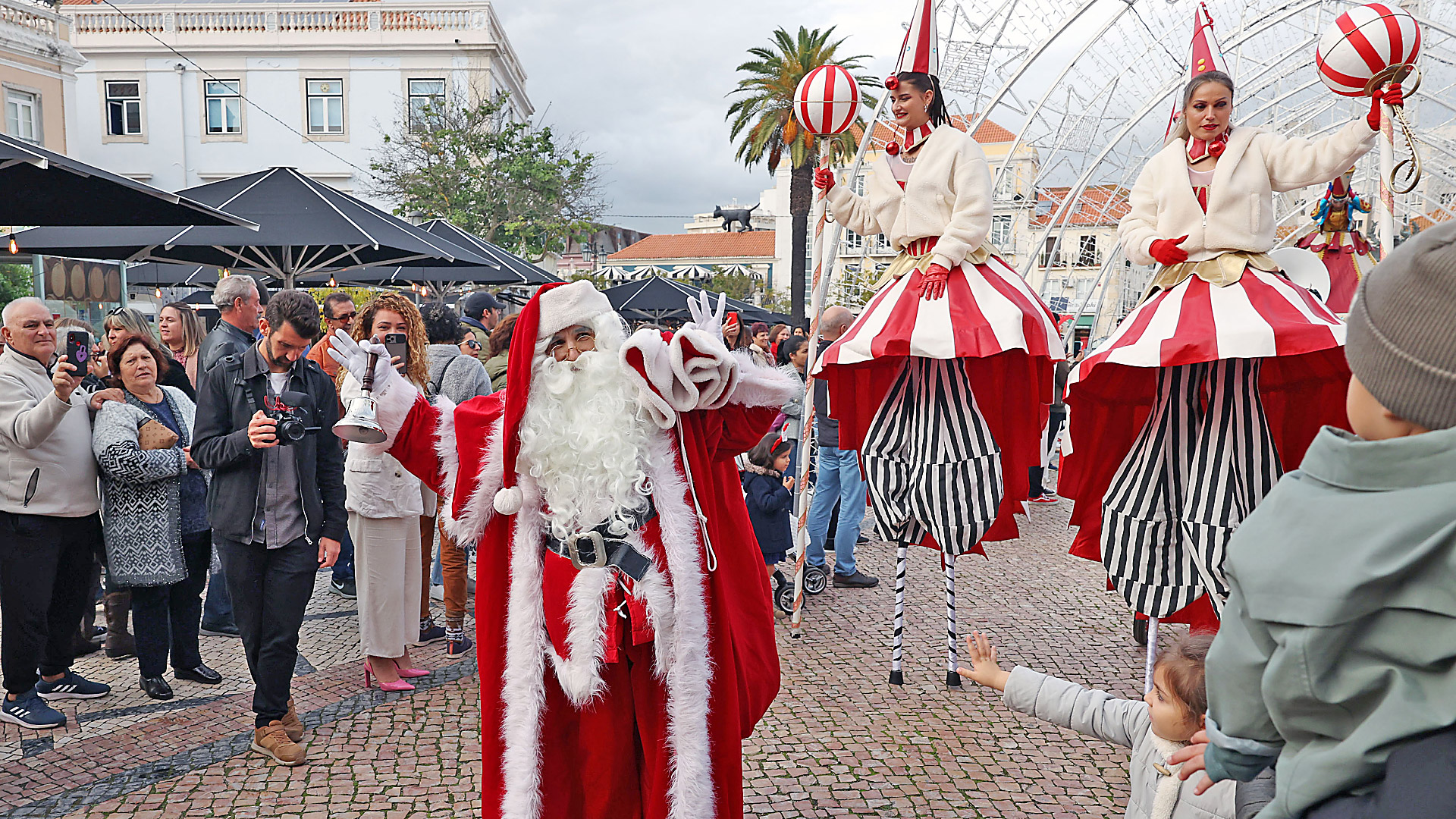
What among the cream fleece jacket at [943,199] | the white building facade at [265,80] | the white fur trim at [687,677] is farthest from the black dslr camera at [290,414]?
the white building facade at [265,80]

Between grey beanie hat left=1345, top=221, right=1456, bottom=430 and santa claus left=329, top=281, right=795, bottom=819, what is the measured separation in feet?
6.00

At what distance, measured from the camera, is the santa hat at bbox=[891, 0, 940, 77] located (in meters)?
4.52

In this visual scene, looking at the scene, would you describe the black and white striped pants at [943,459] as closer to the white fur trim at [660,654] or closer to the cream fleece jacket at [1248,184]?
the cream fleece jacket at [1248,184]

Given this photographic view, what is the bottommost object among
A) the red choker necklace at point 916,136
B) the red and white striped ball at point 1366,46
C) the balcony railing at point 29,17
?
the red choker necklace at point 916,136

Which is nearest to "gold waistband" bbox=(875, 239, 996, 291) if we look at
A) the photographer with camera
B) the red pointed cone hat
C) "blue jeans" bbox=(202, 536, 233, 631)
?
the red pointed cone hat

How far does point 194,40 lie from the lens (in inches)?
1320

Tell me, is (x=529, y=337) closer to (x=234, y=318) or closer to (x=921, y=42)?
(x=234, y=318)

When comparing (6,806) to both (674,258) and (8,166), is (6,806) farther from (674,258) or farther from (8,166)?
(674,258)

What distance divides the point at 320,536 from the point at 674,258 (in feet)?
A: 229

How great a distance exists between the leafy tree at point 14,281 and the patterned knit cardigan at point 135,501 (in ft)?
58.7

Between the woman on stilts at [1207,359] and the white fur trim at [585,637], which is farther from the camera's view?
the woman on stilts at [1207,359]

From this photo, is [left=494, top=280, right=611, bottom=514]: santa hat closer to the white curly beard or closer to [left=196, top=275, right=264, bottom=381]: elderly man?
the white curly beard

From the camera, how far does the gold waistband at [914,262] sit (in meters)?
4.38

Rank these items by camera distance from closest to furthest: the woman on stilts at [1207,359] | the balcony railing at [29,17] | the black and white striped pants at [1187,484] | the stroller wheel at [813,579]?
the woman on stilts at [1207,359], the black and white striped pants at [1187,484], the stroller wheel at [813,579], the balcony railing at [29,17]
